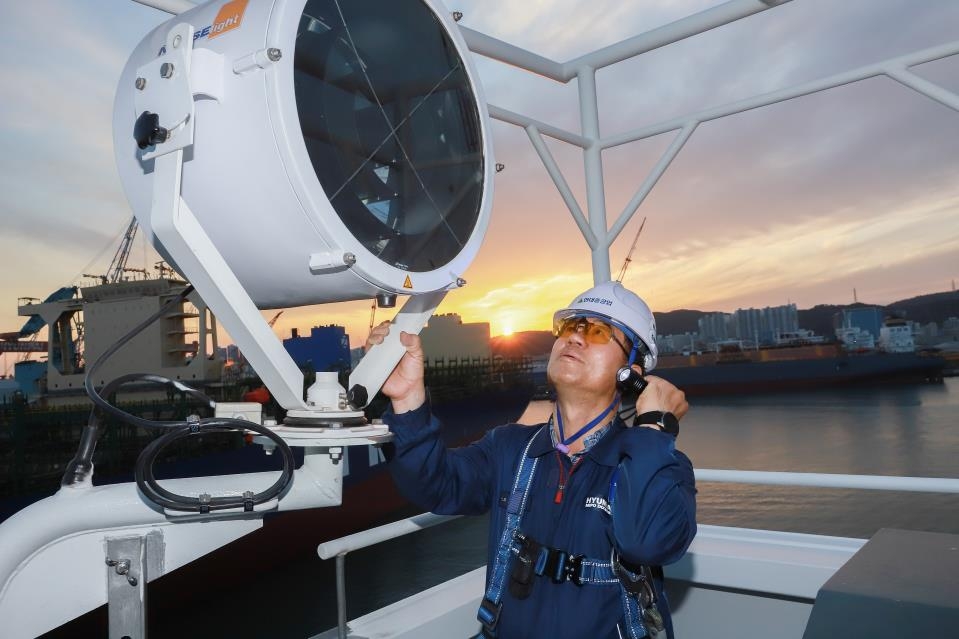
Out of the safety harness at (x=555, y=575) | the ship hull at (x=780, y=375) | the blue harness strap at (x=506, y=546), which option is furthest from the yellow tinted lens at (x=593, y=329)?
the ship hull at (x=780, y=375)

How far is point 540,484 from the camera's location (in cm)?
160

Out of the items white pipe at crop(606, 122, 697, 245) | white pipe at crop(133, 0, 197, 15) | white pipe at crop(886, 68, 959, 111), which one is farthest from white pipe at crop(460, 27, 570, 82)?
white pipe at crop(886, 68, 959, 111)

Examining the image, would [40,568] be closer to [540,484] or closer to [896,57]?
[540,484]

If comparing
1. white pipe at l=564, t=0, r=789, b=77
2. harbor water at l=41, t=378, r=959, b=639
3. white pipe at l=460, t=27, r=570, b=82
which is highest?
white pipe at l=564, t=0, r=789, b=77

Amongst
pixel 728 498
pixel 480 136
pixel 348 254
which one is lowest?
pixel 728 498

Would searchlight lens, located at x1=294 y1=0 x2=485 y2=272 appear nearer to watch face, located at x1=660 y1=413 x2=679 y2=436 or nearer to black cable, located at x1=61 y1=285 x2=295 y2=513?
black cable, located at x1=61 y1=285 x2=295 y2=513

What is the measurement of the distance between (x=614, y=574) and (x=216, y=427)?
2.84 ft

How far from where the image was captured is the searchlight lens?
4.03 ft

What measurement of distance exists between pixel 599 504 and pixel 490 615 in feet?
1.13

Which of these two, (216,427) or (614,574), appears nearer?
(216,427)

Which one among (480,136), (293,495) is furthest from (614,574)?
(480,136)

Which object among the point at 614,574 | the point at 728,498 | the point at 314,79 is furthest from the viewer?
the point at 728,498

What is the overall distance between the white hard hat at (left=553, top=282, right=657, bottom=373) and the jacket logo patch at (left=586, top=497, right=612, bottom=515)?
38 cm

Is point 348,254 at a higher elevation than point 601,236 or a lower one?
lower
